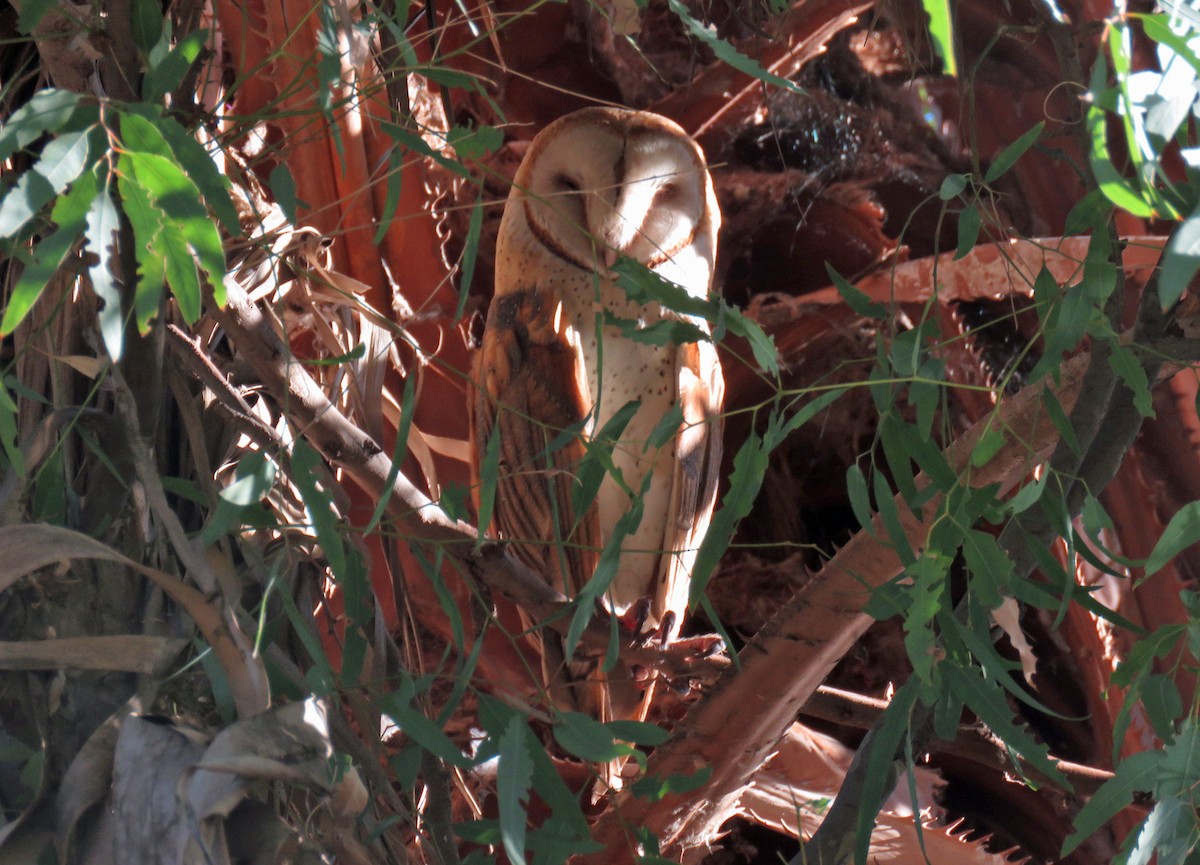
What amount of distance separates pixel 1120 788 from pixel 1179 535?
0.13m

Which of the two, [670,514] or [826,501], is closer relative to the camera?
[670,514]

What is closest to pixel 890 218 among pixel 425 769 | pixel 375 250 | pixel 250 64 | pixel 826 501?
pixel 826 501

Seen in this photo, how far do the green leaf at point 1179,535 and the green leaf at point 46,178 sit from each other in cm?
53

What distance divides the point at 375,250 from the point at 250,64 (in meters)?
0.32

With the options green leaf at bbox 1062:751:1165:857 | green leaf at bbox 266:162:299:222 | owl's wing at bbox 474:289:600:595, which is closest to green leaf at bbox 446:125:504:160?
green leaf at bbox 266:162:299:222

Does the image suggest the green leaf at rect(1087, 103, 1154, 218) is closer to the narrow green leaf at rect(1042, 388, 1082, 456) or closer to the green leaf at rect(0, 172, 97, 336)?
the narrow green leaf at rect(1042, 388, 1082, 456)

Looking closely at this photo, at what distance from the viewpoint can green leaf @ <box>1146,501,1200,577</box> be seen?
58 cm

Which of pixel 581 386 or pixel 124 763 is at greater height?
pixel 124 763

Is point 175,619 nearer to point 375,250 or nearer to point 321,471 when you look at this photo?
point 321,471

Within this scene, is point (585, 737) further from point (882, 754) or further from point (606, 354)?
point (606, 354)

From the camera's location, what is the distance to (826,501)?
199 centimetres

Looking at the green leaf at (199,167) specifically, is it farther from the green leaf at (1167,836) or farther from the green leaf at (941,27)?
the green leaf at (1167,836)

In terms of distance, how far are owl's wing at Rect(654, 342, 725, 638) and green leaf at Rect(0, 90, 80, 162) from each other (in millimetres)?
1048

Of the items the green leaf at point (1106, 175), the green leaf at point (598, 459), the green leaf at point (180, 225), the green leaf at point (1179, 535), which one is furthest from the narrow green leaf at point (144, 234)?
the green leaf at point (1179, 535)
